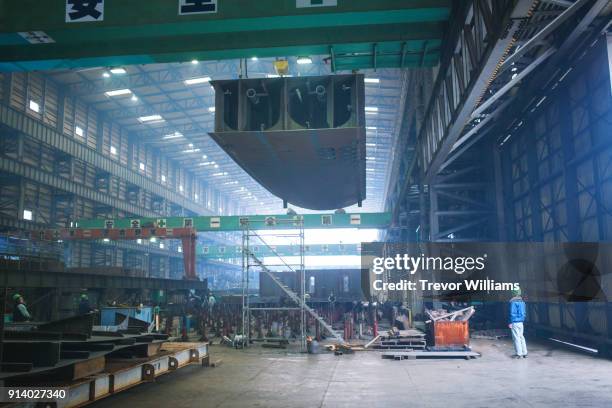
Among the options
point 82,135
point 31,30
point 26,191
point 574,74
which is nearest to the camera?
point 31,30

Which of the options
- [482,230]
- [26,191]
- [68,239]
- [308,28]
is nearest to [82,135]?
[26,191]

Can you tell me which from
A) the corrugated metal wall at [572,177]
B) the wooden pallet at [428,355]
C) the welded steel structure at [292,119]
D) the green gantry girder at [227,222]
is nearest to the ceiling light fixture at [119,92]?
the green gantry girder at [227,222]

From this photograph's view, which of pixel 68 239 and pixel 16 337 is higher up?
pixel 68 239

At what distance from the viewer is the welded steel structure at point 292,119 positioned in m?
9.16

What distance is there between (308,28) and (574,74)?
7976 mm

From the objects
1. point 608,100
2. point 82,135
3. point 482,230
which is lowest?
point 482,230

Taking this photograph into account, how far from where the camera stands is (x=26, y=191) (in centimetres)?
2903

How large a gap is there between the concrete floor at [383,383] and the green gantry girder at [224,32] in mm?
5928

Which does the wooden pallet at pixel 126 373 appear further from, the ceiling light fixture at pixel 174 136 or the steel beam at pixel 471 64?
the ceiling light fixture at pixel 174 136

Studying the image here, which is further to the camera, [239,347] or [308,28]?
[239,347]

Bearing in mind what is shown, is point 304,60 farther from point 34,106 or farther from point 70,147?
point 70,147

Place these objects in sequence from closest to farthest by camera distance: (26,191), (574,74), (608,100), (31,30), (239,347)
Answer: (31,30) < (608,100) < (574,74) < (239,347) < (26,191)

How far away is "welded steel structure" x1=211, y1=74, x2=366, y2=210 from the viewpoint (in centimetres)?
916

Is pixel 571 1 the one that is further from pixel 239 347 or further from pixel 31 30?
pixel 239 347
